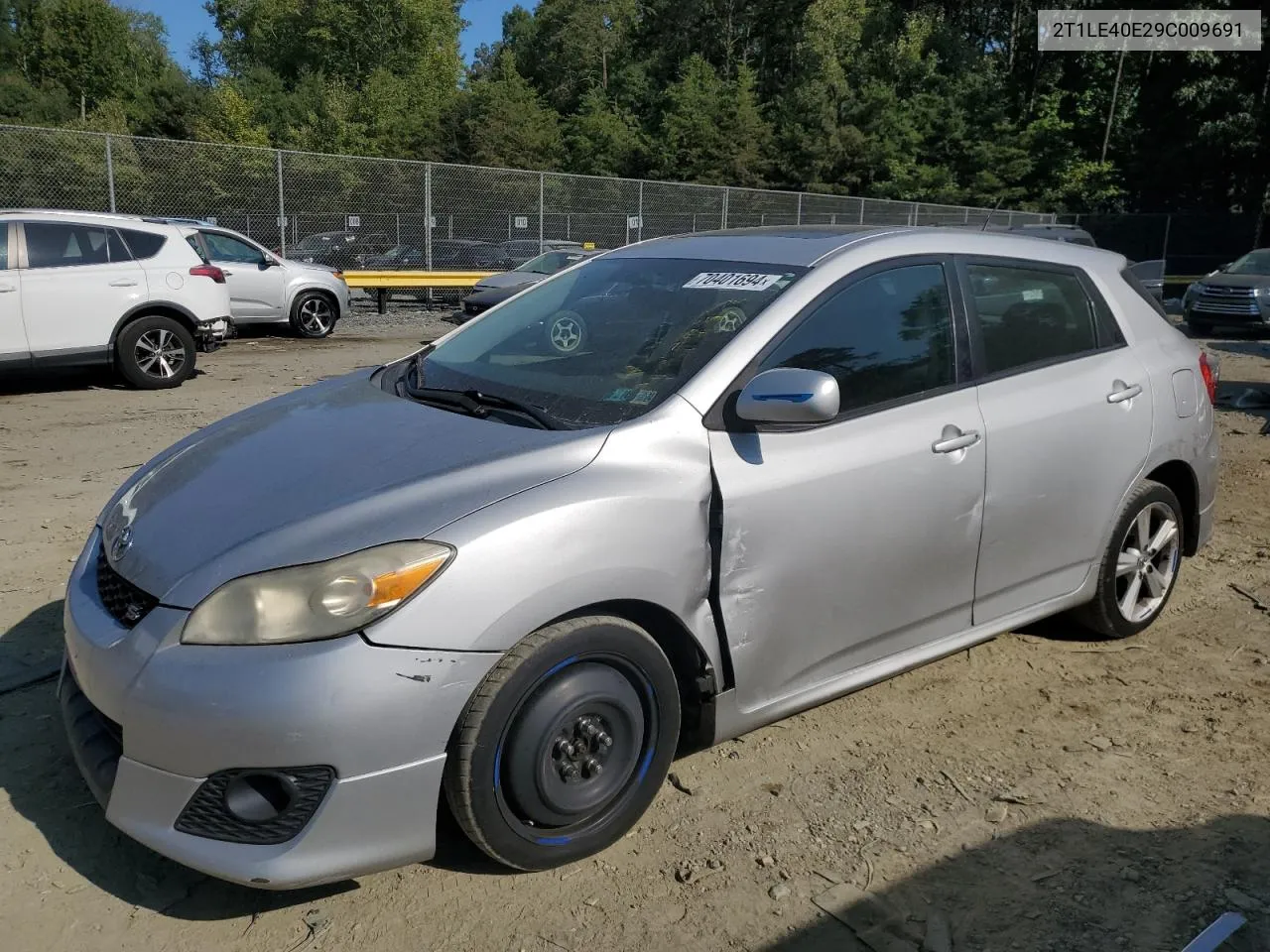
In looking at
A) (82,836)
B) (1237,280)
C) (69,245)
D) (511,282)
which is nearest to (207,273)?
(69,245)

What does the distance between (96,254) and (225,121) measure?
4838 cm

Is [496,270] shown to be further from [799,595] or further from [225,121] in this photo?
[225,121]

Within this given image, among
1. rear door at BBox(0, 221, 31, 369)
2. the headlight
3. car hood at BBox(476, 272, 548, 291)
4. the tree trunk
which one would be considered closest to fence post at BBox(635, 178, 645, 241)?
car hood at BBox(476, 272, 548, 291)

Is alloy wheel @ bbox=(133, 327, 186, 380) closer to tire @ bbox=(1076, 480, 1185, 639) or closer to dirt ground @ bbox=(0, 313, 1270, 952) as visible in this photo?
dirt ground @ bbox=(0, 313, 1270, 952)

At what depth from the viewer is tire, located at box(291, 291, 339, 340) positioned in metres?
15.2

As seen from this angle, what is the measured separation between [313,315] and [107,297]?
574 centimetres

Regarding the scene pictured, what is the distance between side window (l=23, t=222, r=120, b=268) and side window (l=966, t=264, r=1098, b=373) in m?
8.81

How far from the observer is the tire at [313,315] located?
50.0 ft

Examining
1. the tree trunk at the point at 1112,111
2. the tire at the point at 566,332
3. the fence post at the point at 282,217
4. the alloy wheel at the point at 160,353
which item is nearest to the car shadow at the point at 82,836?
the tire at the point at 566,332

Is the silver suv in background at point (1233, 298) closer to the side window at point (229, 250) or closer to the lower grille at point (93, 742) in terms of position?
the side window at point (229, 250)

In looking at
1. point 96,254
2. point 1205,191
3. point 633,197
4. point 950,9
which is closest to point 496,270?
point 633,197

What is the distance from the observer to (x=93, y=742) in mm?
2553

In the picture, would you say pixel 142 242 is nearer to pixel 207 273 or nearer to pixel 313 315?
pixel 207 273

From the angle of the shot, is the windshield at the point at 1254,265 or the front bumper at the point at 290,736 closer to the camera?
the front bumper at the point at 290,736
